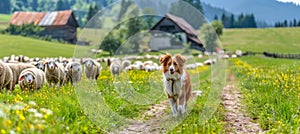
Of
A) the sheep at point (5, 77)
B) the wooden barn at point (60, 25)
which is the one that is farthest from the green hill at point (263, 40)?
the sheep at point (5, 77)

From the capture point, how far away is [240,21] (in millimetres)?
163375

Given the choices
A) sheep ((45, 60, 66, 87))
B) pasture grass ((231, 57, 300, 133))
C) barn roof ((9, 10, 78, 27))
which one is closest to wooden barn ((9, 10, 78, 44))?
barn roof ((9, 10, 78, 27))

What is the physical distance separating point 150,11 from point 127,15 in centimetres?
192

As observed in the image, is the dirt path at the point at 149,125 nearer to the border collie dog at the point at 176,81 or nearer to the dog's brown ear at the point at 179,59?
the border collie dog at the point at 176,81

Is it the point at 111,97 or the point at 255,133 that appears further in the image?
the point at 111,97

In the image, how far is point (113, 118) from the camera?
10.4 metres

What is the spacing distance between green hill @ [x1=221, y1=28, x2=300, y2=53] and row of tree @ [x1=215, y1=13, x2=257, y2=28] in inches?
2012

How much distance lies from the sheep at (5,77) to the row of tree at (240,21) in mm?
148635

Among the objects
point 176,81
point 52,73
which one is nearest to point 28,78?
point 52,73

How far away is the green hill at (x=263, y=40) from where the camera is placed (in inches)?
2852

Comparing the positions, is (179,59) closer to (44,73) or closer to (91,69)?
(44,73)

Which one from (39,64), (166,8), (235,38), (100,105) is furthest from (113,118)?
(235,38)

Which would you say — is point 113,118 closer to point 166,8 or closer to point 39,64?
point 166,8

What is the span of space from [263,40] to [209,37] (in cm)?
8168
